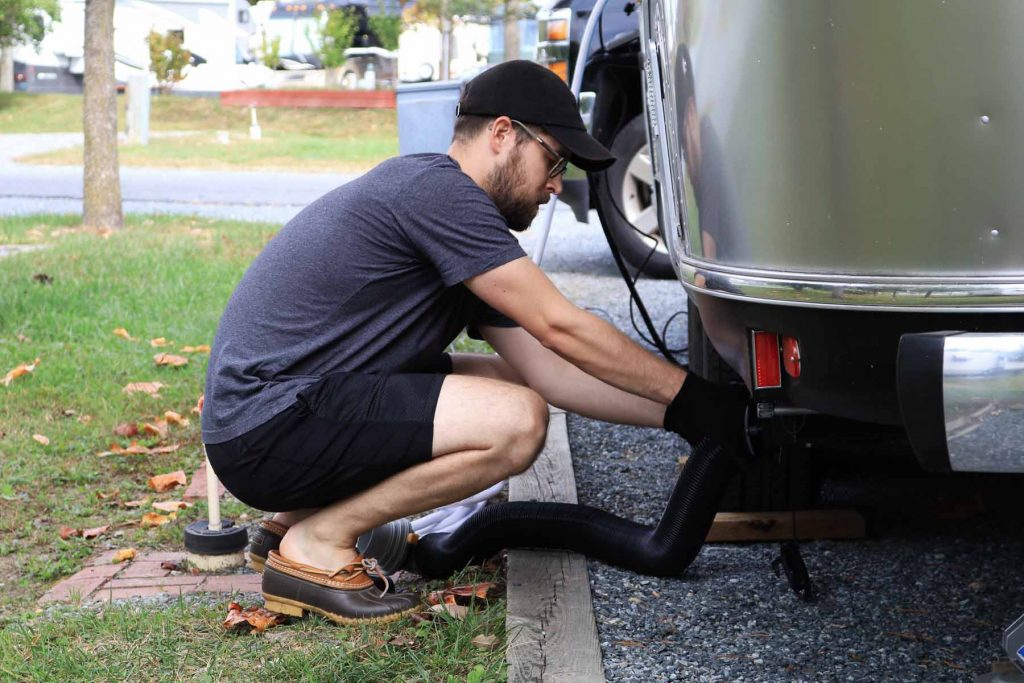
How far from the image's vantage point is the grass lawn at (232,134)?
55.2 ft

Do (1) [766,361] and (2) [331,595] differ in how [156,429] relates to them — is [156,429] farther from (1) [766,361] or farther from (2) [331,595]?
(1) [766,361]

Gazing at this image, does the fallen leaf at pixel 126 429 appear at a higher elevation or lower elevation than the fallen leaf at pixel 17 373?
lower

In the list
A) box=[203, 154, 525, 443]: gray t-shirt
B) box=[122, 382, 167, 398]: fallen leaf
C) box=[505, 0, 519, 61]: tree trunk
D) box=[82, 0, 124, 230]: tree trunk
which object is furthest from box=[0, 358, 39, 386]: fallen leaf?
box=[505, 0, 519, 61]: tree trunk

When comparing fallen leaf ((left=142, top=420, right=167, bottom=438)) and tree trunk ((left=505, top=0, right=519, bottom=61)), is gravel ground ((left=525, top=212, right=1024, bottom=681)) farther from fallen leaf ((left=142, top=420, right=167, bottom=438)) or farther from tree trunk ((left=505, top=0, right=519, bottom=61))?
tree trunk ((left=505, top=0, right=519, bottom=61))

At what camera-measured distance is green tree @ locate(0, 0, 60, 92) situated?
83.0 ft

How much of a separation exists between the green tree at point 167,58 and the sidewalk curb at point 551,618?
2882cm

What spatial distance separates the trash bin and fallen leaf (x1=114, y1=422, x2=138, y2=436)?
8.28 ft

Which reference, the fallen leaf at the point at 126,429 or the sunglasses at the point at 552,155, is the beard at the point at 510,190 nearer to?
the sunglasses at the point at 552,155

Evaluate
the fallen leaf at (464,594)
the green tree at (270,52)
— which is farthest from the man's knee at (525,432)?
the green tree at (270,52)

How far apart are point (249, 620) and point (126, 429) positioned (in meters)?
1.82

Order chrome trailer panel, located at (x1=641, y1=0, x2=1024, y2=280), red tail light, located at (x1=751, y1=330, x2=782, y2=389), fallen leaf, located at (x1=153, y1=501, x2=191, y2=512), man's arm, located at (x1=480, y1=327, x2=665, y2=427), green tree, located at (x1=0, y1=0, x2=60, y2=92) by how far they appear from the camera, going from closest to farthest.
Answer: chrome trailer panel, located at (x1=641, y1=0, x2=1024, y2=280), red tail light, located at (x1=751, y1=330, x2=782, y2=389), man's arm, located at (x1=480, y1=327, x2=665, y2=427), fallen leaf, located at (x1=153, y1=501, x2=191, y2=512), green tree, located at (x1=0, y1=0, x2=60, y2=92)

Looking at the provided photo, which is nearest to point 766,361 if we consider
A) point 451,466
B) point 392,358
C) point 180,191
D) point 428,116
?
point 451,466

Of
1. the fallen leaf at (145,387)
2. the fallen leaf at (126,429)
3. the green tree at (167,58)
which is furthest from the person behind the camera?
the green tree at (167,58)

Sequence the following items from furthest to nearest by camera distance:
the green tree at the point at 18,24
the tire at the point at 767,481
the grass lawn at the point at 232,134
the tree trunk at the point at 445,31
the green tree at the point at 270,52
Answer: the green tree at the point at 270,52 → the tree trunk at the point at 445,31 → the green tree at the point at 18,24 → the grass lawn at the point at 232,134 → the tire at the point at 767,481
